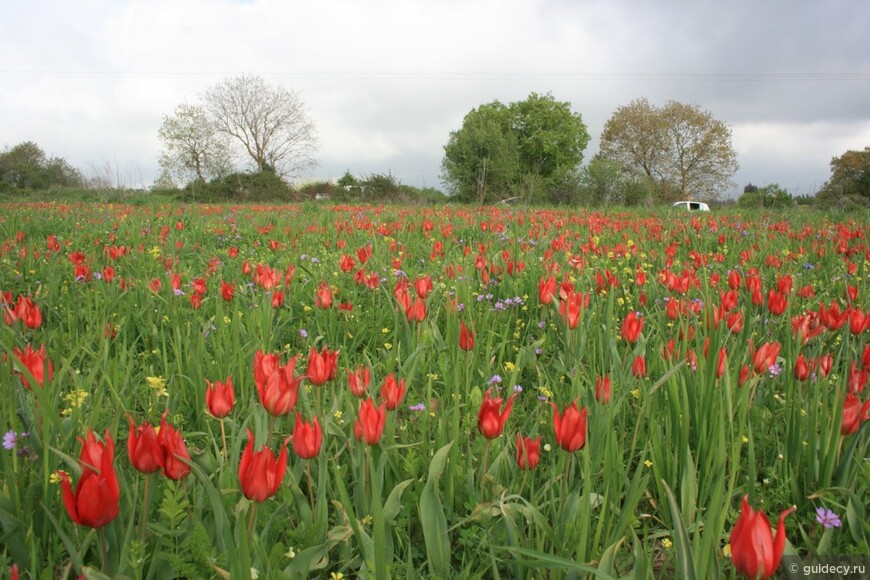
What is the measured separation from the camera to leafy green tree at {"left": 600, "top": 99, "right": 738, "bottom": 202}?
4569 centimetres

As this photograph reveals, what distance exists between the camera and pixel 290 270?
3.00 meters

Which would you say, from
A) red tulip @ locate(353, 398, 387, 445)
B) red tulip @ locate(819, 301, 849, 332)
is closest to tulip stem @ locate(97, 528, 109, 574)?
red tulip @ locate(353, 398, 387, 445)

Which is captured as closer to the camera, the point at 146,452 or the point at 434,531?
the point at 146,452

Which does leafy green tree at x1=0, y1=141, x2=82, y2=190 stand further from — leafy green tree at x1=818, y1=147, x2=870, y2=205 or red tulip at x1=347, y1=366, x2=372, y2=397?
leafy green tree at x1=818, y1=147, x2=870, y2=205

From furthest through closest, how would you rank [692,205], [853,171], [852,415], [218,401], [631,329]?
[853,171] < [692,205] < [631,329] < [852,415] < [218,401]

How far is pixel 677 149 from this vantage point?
46781mm

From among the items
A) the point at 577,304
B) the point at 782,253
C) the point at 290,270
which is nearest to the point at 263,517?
the point at 577,304

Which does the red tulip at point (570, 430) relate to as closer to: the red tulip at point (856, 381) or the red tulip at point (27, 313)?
the red tulip at point (856, 381)

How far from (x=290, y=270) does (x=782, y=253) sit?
4047 millimetres

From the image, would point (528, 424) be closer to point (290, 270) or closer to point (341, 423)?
A: point (341, 423)

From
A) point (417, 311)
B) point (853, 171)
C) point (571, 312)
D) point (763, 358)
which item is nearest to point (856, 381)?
point (763, 358)

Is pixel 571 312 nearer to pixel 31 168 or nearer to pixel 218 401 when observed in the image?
pixel 218 401

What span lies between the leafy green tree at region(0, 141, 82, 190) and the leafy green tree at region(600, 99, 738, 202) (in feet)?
158

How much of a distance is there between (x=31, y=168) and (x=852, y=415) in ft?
207
